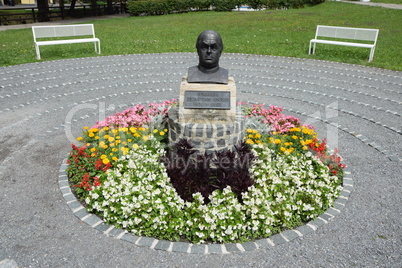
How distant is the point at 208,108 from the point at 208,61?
839 millimetres

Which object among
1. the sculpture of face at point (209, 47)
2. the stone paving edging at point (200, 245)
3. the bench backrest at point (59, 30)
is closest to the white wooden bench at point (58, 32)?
the bench backrest at point (59, 30)

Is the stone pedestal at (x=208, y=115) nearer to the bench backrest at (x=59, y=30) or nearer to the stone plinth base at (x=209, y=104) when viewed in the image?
the stone plinth base at (x=209, y=104)

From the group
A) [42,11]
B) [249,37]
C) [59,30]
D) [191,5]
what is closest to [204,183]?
[59,30]

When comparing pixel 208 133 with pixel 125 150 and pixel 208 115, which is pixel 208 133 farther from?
pixel 125 150

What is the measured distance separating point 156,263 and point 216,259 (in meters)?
0.75

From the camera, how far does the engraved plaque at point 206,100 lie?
6.06 meters

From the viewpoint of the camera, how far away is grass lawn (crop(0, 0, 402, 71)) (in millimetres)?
15262

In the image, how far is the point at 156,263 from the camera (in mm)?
4223

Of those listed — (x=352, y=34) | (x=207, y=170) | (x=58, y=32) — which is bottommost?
(x=207, y=170)

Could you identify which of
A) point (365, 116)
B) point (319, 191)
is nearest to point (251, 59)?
point (365, 116)

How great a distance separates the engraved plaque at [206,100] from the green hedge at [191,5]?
29.2 metres

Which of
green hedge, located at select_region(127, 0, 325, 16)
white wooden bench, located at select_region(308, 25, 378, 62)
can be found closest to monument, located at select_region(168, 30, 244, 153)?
white wooden bench, located at select_region(308, 25, 378, 62)

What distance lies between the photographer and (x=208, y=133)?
19.4ft

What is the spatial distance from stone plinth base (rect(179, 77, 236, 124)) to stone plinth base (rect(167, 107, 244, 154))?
89 millimetres
